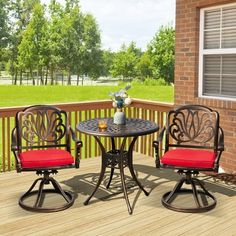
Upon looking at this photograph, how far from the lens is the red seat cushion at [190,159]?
138 inches

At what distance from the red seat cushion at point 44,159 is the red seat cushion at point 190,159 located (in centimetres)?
97

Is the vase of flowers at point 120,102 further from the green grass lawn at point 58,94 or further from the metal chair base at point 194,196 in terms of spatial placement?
the green grass lawn at point 58,94

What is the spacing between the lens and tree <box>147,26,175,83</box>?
43.9 meters

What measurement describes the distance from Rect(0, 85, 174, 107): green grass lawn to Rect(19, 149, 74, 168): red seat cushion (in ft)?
93.0

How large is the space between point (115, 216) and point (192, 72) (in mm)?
2402

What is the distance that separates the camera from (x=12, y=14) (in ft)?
135

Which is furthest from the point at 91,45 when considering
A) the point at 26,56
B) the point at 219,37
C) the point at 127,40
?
the point at 219,37

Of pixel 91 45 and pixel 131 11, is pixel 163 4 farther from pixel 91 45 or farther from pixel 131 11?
pixel 91 45

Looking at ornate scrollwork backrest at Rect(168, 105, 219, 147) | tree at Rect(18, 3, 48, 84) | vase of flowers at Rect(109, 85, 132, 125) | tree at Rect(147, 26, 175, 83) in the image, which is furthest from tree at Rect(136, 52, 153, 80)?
vase of flowers at Rect(109, 85, 132, 125)

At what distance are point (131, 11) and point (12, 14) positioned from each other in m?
21.1

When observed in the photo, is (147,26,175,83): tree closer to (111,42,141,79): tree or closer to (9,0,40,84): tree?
(111,42,141,79): tree

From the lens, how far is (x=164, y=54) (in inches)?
1763

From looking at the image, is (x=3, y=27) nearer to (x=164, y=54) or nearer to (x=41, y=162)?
(x=164, y=54)

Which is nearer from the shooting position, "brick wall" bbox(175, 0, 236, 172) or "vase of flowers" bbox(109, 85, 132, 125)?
"vase of flowers" bbox(109, 85, 132, 125)
